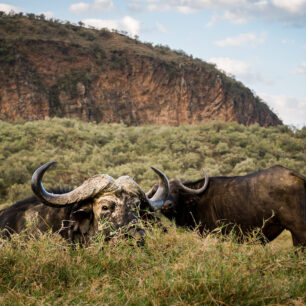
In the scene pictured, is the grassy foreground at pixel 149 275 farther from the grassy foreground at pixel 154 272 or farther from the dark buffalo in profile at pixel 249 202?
the dark buffalo in profile at pixel 249 202

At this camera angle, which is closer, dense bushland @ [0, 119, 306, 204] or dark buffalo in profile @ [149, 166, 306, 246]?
dark buffalo in profile @ [149, 166, 306, 246]

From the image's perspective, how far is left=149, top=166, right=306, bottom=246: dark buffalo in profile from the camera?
589 centimetres

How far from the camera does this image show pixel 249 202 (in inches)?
259

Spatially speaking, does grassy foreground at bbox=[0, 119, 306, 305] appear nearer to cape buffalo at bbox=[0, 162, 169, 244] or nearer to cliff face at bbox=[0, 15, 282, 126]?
cape buffalo at bbox=[0, 162, 169, 244]

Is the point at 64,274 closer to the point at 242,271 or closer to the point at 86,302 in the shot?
the point at 86,302

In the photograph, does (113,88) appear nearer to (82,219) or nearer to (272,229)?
(272,229)

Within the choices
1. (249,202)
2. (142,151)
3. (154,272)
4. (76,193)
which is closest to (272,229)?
(249,202)

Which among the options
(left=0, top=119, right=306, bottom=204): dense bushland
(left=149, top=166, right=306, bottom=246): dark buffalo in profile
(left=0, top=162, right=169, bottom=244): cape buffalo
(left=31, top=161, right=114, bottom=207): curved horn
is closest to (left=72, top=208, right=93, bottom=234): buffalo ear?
(left=0, top=162, right=169, bottom=244): cape buffalo

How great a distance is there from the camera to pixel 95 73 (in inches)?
2287

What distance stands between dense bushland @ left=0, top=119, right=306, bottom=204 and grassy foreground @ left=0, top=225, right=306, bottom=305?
16.2 metres

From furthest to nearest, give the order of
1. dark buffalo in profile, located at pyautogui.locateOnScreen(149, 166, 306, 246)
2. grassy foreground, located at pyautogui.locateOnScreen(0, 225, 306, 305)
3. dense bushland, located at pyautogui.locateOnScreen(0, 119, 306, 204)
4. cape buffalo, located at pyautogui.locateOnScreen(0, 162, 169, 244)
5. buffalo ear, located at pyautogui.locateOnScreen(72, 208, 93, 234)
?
1. dense bushland, located at pyautogui.locateOnScreen(0, 119, 306, 204)
2. dark buffalo in profile, located at pyautogui.locateOnScreen(149, 166, 306, 246)
3. buffalo ear, located at pyautogui.locateOnScreen(72, 208, 93, 234)
4. cape buffalo, located at pyautogui.locateOnScreen(0, 162, 169, 244)
5. grassy foreground, located at pyautogui.locateOnScreen(0, 225, 306, 305)

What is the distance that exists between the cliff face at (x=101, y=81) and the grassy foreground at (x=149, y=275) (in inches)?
1888

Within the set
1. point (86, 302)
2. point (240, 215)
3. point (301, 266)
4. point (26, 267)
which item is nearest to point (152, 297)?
point (86, 302)

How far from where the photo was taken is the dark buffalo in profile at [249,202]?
5.89m
